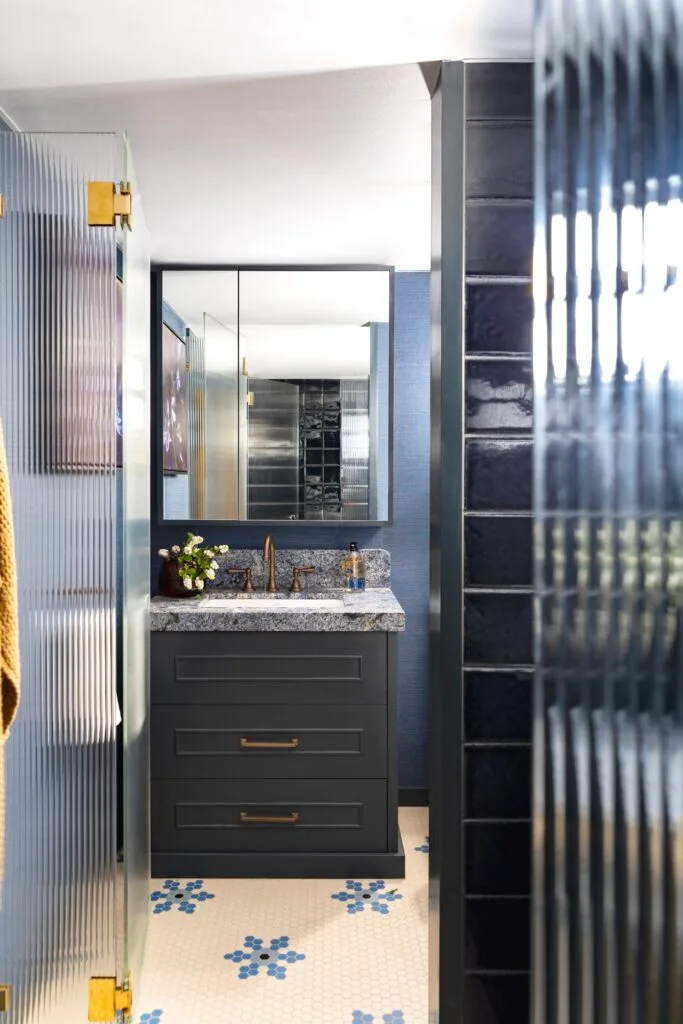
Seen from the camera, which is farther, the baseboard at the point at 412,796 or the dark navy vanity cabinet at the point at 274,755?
the baseboard at the point at 412,796

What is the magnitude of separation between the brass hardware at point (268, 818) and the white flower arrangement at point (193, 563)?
925 mm

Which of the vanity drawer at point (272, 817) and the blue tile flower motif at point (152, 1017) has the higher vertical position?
the vanity drawer at point (272, 817)

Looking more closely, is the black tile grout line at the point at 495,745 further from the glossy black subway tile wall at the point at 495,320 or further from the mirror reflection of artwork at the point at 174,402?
the mirror reflection of artwork at the point at 174,402

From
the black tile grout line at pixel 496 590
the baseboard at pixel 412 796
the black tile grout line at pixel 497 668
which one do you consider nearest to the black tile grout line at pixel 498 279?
the black tile grout line at pixel 496 590

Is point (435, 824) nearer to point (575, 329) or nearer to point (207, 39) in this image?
point (575, 329)

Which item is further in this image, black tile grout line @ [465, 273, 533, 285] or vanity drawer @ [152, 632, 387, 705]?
vanity drawer @ [152, 632, 387, 705]

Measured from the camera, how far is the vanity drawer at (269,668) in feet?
9.06

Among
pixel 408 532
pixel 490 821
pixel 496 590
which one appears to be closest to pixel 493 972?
pixel 490 821

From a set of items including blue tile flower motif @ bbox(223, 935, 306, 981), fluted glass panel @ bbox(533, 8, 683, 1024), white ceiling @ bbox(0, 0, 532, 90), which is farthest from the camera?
blue tile flower motif @ bbox(223, 935, 306, 981)

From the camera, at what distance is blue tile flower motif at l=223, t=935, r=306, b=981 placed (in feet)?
7.34

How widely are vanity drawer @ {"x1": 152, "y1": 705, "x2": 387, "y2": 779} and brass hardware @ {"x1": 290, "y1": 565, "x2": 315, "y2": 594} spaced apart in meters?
0.66

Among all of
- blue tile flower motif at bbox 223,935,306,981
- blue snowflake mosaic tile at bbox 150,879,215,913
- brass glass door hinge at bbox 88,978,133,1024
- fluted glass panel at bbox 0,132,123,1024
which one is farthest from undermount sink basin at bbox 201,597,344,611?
brass glass door hinge at bbox 88,978,133,1024

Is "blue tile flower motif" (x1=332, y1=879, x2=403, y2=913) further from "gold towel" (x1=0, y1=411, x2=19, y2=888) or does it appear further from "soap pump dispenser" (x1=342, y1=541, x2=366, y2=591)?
"gold towel" (x1=0, y1=411, x2=19, y2=888)

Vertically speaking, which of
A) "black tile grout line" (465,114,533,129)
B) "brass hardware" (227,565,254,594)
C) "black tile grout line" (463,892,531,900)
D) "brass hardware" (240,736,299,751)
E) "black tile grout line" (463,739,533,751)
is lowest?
"brass hardware" (240,736,299,751)
